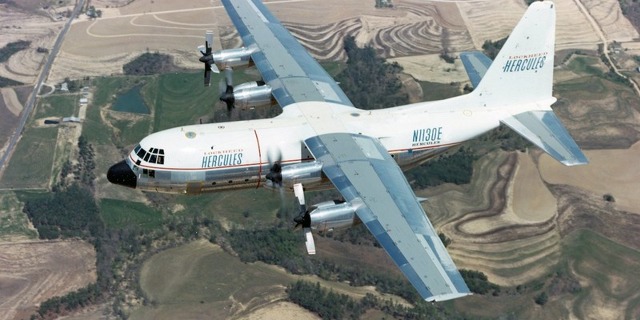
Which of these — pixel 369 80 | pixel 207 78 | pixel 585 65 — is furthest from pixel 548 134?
pixel 585 65

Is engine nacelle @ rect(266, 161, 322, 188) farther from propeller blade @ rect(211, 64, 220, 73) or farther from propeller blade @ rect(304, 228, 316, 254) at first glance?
propeller blade @ rect(211, 64, 220, 73)

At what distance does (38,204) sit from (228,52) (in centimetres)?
3446

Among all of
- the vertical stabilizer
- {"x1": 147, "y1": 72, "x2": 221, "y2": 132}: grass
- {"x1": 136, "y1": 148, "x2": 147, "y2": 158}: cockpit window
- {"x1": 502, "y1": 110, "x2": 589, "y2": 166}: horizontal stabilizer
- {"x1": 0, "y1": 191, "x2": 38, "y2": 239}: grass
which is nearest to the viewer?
{"x1": 136, "y1": 148, "x2": 147, "y2": 158}: cockpit window

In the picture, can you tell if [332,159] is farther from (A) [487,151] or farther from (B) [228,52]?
(A) [487,151]

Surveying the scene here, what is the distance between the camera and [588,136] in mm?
114500

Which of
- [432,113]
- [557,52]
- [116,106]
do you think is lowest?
[557,52]

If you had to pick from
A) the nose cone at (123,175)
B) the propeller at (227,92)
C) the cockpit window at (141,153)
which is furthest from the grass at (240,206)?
the cockpit window at (141,153)

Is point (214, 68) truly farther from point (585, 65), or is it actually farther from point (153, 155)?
point (585, 65)

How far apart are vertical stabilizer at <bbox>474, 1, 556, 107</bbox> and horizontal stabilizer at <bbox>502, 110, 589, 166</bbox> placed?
76.9 inches

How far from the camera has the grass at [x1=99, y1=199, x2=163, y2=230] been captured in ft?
322

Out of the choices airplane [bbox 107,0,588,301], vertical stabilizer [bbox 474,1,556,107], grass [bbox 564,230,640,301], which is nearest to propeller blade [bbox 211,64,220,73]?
airplane [bbox 107,0,588,301]

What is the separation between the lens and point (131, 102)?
124m

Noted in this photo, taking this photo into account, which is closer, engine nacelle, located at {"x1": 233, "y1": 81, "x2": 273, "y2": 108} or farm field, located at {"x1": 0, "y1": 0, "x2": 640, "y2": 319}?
engine nacelle, located at {"x1": 233, "y1": 81, "x2": 273, "y2": 108}

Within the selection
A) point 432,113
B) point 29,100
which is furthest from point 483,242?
point 29,100
